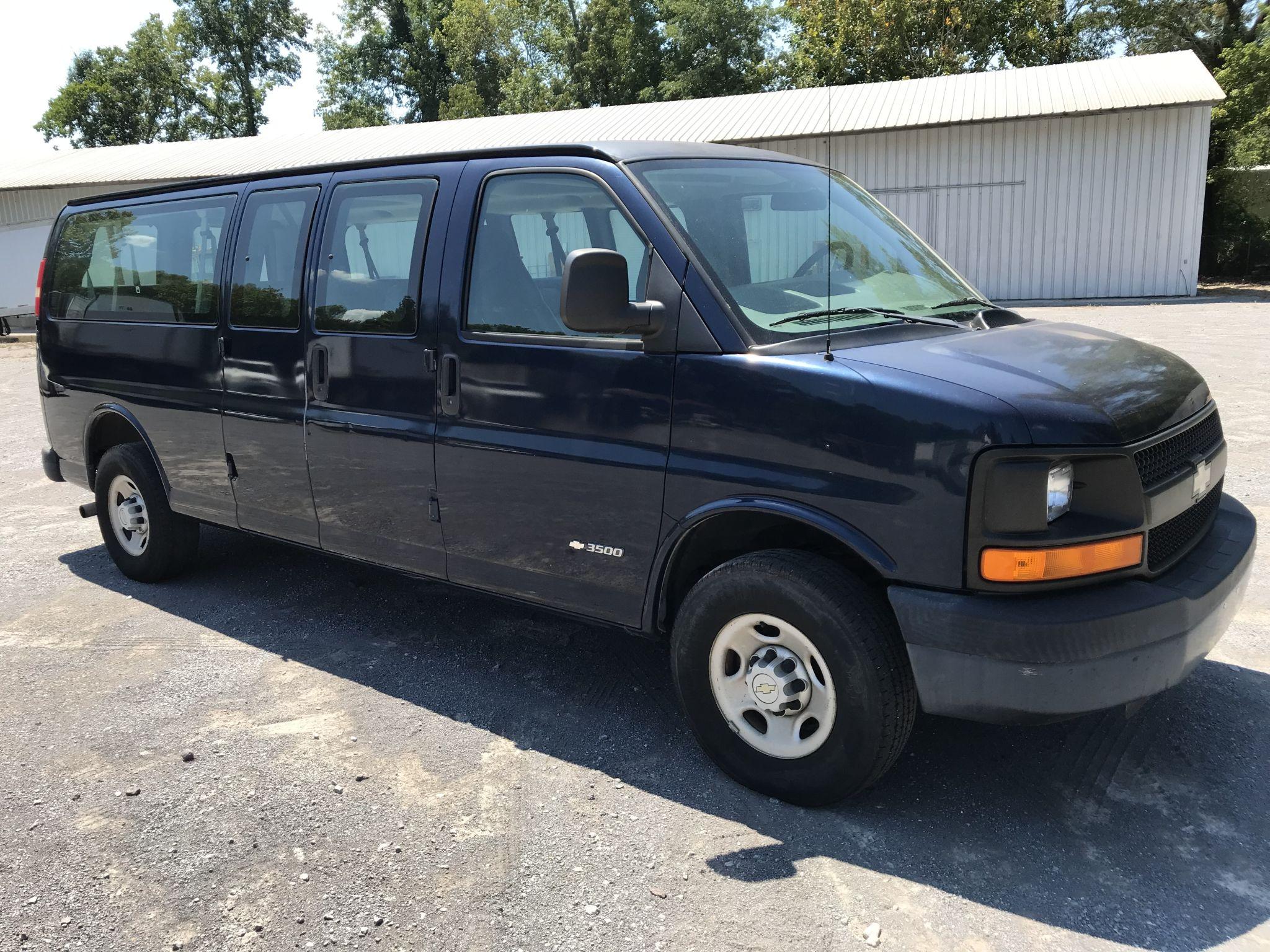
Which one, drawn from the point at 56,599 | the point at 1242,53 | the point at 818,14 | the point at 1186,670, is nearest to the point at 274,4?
the point at 818,14

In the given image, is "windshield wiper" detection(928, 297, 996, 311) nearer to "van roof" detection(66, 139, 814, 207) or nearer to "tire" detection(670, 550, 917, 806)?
"van roof" detection(66, 139, 814, 207)

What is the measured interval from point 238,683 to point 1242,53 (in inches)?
1314

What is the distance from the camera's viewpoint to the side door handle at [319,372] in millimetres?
4371

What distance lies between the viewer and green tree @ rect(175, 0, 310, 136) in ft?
183

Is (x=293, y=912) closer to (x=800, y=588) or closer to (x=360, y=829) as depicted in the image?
(x=360, y=829)

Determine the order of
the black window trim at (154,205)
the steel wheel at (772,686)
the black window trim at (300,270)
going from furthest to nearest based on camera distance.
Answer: the black window trim at (154,205), the black window trim at (300,270), the steel wheel at (772,686)

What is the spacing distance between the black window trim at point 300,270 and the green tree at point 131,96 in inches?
2347

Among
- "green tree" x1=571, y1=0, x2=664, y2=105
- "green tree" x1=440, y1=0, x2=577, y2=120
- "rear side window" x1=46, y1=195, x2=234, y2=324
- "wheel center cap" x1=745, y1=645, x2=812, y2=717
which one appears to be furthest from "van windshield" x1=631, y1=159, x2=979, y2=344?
"green tree" x1=440, y1=0, x2=577, y2=120

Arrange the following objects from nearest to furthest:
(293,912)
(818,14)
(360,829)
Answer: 1. (293,912)
2. (360,829)
3. (818,14)

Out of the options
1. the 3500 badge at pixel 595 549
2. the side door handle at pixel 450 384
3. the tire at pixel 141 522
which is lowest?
the tire at pixel 141 522

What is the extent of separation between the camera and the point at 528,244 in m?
3.84

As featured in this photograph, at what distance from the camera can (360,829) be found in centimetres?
326

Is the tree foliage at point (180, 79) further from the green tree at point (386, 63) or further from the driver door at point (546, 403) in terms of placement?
the driver door at point (546, 403)

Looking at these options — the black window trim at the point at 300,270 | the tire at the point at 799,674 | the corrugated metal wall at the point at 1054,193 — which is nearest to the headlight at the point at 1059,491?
the tire at the point at 799,674
